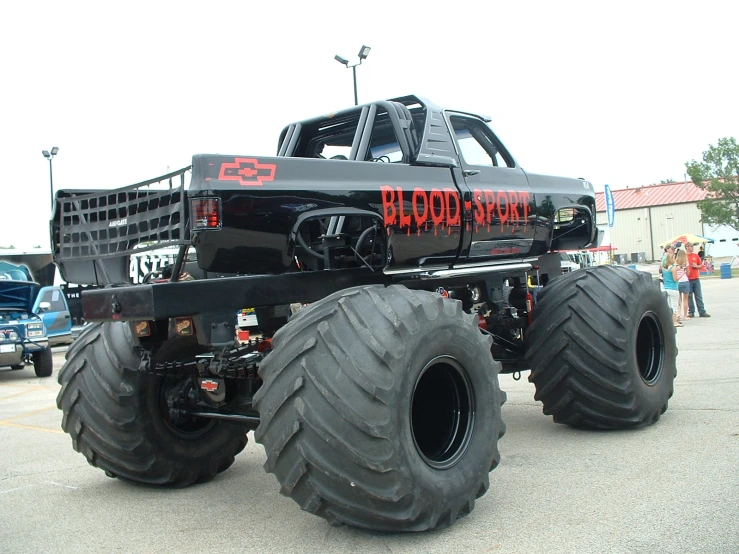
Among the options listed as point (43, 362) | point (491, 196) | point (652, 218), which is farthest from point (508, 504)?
point (652, 218)

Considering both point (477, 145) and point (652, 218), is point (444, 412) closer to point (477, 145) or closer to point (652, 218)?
point (477, 145)

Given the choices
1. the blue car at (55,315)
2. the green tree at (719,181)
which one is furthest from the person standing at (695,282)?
the green tree at (719,181)

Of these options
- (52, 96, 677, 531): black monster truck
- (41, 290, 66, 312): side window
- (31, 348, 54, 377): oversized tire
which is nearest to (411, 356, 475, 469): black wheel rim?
(52, 96, 677, 531): black monster truck

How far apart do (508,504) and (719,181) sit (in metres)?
63.1

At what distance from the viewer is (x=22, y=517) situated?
4.89 m

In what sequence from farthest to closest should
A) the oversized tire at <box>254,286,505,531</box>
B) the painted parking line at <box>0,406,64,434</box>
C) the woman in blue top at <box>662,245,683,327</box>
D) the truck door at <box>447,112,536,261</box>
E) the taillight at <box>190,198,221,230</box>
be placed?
the woman in blue top at <box>662,245,683,327</box> → the painted parking line at <box>0,406,64,434</box> → the truck door at <box>447,112,536,261</box> → the taillight at <box>190,198,221,230</box> → the oversized tire at <box>254,286,505,531</box>

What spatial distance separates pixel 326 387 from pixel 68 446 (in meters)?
4.54

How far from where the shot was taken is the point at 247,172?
4473mm

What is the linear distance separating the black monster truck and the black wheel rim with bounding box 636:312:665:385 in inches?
0.9

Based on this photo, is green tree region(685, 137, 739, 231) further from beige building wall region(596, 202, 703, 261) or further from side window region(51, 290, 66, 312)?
side window region(51, 290, 66, 312)

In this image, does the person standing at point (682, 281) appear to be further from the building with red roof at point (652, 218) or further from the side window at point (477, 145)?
the building with red roof at point (652, 218)

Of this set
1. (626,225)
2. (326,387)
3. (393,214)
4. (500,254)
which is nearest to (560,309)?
(500,254)

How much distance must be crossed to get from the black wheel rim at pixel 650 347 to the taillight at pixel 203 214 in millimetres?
4174

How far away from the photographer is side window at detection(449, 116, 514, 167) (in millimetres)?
6125
